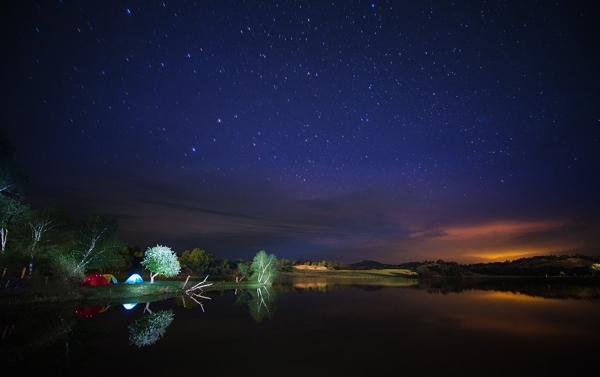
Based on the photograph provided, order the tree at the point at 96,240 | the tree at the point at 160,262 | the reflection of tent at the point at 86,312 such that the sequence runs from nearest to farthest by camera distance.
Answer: the reflection of tent at the point at 86,312 < the tree at the point at 96,240 < the tree at the point at 160,262

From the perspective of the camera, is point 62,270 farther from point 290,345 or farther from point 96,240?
point 290,345

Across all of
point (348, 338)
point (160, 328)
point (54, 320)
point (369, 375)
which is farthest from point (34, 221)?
point (369, 375)

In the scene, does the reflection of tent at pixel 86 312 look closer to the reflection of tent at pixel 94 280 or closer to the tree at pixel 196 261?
the reflection of tent at pixel 94 280

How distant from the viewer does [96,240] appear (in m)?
38.3

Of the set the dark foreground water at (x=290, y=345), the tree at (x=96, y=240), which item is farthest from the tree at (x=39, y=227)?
the dark foreground water at (x=290, y=345)

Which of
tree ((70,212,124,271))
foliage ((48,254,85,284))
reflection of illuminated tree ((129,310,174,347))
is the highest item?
tree ((70,212,124,271))

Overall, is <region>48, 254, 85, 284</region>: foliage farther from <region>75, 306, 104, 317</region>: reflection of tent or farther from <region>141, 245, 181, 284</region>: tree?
<region>141, 245, 181, 284</region>: tree

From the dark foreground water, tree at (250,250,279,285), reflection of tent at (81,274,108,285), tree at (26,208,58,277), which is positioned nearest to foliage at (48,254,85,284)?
tree at (26,208,58,277)

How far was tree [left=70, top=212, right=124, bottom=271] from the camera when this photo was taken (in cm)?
3834

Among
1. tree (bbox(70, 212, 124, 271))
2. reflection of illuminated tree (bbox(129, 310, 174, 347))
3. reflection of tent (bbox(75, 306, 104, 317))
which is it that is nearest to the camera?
reflection of illuminated tree (bbox(129, 310, 174, 347))

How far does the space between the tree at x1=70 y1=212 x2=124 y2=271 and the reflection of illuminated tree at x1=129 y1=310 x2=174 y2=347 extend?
24192mm

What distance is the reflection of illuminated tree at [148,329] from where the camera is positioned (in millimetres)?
13819

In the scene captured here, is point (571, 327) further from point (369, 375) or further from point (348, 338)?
point (369, 375)

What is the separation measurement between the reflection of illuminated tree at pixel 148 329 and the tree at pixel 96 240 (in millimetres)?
24192
